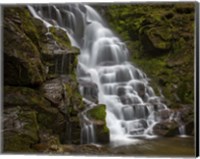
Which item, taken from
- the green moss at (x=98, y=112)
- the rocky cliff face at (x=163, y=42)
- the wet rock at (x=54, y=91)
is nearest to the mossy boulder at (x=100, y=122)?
the green moss at (x=98, y=112)

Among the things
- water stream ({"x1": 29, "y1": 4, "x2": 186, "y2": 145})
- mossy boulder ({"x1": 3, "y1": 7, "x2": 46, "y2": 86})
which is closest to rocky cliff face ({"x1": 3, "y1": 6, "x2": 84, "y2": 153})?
mossy boulder ({"x1": 3, "y1": 7, "x2": 46, "y2": 86})

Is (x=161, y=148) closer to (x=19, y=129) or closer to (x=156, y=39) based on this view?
(x=156, y=39)

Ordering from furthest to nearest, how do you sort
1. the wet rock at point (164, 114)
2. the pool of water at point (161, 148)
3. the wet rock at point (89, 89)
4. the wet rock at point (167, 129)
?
the wet rock at point (89, 89)
the wet rock at point (164, 114)
the wet rock at point (167, 129)
the pool of water at point (161, 148)

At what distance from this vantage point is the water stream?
17.1 ft

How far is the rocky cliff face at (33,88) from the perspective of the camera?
5.27 metres

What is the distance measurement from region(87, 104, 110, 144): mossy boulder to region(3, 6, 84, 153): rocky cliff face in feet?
0.55

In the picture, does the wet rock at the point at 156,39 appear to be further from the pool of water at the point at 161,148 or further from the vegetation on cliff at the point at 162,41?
the pool of water at the point at 161,148

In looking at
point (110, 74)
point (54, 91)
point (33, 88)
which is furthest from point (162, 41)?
point (33, 88)

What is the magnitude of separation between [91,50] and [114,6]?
1.90 ft

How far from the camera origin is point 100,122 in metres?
5.30

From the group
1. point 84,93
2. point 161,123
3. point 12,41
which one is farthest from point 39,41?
point 161,123

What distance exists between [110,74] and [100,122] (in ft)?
1.86

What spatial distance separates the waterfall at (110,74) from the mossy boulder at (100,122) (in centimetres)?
5

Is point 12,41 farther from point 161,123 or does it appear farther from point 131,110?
point 161,123
